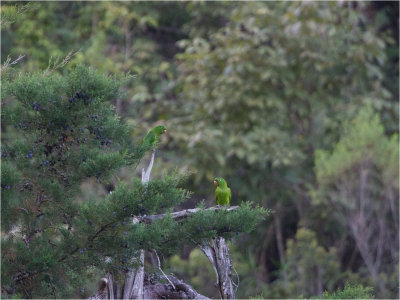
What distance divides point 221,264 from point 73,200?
1.10 metres

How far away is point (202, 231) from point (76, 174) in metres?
0.84

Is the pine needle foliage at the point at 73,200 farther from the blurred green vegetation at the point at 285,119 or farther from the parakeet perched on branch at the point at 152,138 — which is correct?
the blurred green vegetation at the point at 285,119

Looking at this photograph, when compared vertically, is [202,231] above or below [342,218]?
above

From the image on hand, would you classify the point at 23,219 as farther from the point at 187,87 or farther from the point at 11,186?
the point at 187,87

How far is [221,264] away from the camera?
166 inches

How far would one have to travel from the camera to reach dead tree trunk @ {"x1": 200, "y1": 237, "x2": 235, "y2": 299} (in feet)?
13.7

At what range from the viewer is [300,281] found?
8.77m

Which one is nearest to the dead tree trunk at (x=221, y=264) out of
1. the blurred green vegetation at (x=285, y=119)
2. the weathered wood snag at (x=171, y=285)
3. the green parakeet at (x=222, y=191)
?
the weathered wood snag at (x=171, y=285)

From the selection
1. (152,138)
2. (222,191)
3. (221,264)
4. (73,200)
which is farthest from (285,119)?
(73,200)

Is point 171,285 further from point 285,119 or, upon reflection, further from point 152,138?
point 285,119

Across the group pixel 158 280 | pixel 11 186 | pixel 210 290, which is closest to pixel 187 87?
pixel 210 290

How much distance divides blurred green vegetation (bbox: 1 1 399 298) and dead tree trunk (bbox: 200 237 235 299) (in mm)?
3598

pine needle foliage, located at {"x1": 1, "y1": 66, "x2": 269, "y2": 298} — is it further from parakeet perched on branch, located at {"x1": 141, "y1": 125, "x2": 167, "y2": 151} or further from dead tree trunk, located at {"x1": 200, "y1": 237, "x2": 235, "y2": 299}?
dead tree trunk, located at {"x1": 200, "y1": 237, "x2": 235, "y2": 299}

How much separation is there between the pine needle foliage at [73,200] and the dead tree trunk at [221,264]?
31cm
